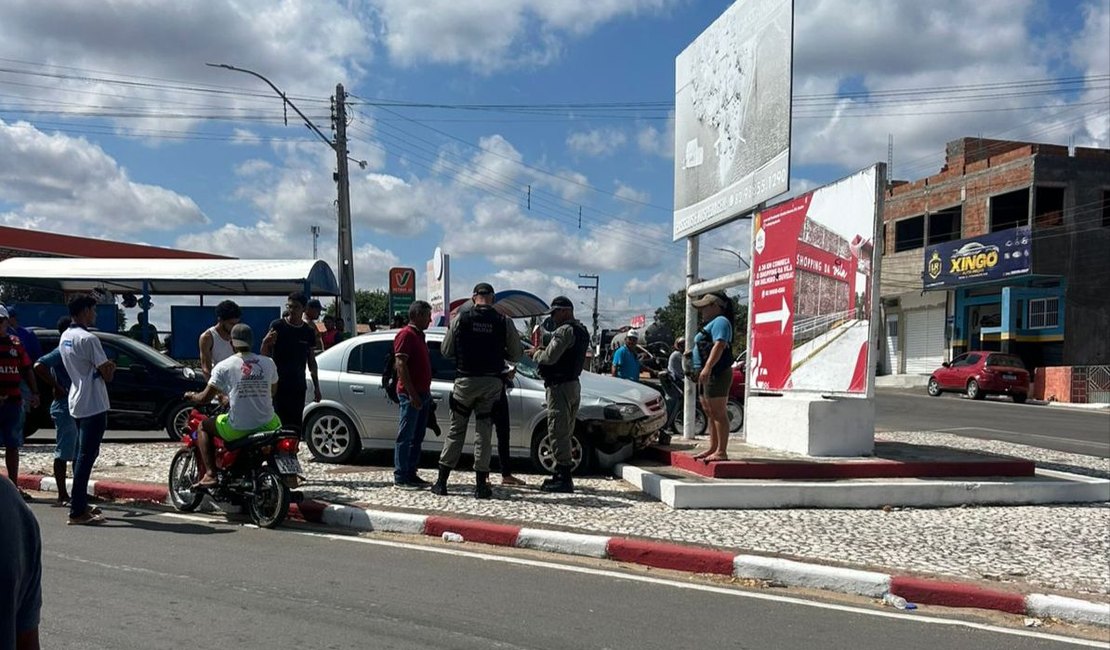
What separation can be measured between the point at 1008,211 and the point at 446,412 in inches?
1303

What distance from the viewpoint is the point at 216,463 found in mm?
7020

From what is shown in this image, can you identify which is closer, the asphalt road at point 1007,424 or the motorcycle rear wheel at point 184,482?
the motorcycle rear wheel at point 184,482

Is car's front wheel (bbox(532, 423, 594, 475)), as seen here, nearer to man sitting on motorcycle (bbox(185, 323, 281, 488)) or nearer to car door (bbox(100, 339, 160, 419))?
man sitting on motorcycle (bbox(185, 323, 281, 488))

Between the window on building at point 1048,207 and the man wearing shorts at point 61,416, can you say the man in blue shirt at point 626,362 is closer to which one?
the man wearing shorts at point 61,416

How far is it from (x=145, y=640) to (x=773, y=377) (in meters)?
7.60

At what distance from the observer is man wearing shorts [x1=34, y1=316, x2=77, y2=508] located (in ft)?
24.3

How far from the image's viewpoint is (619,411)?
28.6 ft

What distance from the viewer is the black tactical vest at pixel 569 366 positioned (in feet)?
25.3

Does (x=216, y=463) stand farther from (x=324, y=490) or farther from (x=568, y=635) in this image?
(x=568, y=635)

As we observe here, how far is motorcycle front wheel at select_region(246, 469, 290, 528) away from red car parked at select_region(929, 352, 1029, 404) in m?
25.4

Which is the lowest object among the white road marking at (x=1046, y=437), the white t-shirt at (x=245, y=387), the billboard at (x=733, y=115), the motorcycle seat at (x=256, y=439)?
the white road marking at (x=1046, y=437)

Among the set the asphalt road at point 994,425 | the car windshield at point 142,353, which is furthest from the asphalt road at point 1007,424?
the car windshield at point 142,353

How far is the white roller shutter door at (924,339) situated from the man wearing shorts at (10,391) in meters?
36.5

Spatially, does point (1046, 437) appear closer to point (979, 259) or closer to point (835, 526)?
point (835, 526)
